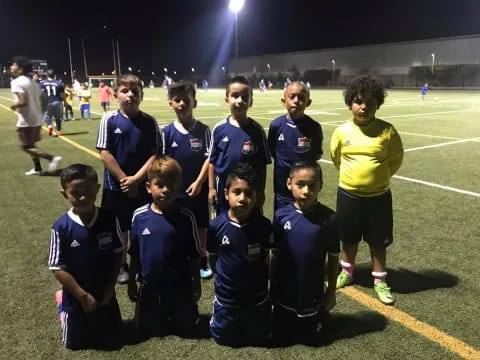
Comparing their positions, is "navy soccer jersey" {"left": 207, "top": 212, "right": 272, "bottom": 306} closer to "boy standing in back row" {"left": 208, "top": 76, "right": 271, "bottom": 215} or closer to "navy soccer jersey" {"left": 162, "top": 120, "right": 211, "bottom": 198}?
"boy standing in back row" {"left": 208, "top": 76, "right": 271, "bottom": 215}

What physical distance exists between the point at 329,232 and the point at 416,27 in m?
65.6

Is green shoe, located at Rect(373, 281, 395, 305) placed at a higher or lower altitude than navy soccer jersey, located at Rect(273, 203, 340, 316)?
lower

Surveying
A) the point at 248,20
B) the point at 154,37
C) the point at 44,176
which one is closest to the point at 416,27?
the point at 248,20

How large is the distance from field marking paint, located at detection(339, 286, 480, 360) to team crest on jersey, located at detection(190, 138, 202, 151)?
1.83 m

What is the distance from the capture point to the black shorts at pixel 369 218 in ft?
11.6

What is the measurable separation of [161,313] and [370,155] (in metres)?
2.08

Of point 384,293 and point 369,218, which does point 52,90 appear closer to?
point 369,218

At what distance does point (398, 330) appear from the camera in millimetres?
3113

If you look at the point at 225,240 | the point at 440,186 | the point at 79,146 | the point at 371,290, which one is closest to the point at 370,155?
the point at 371,290

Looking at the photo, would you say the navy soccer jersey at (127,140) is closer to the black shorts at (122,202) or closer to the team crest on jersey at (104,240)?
the black shorts at (122,202)

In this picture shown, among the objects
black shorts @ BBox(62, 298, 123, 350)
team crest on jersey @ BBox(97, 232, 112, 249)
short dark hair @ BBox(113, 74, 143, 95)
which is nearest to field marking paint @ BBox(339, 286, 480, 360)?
black shorts @ BBox(62, 298, 123, 350)

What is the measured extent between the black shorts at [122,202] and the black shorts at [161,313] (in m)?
1.04

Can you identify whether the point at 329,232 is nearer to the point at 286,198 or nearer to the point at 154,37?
the point at 286,198

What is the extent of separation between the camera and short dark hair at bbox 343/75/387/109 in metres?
3.39
